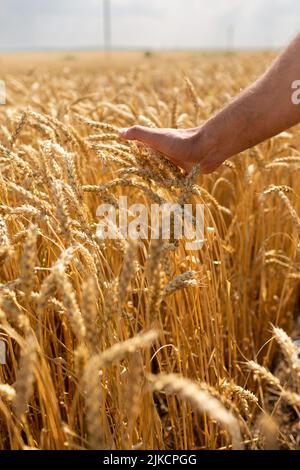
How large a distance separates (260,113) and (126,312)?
2.03ft

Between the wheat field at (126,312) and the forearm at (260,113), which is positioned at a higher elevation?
the forearm at (260,113)

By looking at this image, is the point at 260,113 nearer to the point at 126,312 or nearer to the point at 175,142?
the point at 175,142

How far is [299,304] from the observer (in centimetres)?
230

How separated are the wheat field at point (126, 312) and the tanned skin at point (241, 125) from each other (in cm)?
7

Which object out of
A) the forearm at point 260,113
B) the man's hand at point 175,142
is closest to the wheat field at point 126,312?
the man's hand at point 175,142

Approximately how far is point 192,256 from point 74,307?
0.66m

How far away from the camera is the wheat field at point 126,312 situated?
72cm

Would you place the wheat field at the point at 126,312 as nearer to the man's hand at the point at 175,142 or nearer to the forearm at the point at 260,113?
the man's hand at the point at 175,142

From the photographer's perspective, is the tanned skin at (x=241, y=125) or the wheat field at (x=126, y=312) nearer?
the wheat field at (x=126, y=312)

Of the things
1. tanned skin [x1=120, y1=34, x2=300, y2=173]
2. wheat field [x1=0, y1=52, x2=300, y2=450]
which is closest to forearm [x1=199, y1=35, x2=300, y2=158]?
tanned skin [x1=120, y1=34, x2=300, y2=173]

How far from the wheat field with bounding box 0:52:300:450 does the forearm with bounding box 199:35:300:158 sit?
0.47ft
